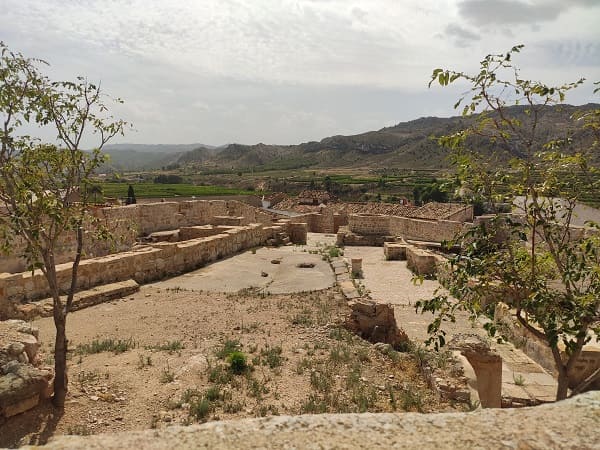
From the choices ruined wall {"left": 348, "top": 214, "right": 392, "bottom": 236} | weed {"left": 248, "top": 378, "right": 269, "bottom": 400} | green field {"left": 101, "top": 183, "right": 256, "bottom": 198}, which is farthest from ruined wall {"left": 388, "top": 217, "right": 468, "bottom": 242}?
green field {"left": 101, "top": 183, "right": 256, "bottom": 198}

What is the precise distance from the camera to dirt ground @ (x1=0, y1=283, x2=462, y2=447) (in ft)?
15.7

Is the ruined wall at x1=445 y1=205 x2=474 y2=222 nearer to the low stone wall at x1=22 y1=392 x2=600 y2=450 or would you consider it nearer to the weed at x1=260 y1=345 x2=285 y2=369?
the weed at x1=260 y1=345 x2=285 y2=369

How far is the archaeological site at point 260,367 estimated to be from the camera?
2.39 m

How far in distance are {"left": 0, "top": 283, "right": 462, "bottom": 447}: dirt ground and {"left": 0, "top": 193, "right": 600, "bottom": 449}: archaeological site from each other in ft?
0.08

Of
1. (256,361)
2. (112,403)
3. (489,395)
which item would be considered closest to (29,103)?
(112,403)

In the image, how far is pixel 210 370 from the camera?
5754 millimetres

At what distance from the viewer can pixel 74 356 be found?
628 cm

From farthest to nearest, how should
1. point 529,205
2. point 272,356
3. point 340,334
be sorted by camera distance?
1. point 340,334
2. point 272,356
3. point 529,205

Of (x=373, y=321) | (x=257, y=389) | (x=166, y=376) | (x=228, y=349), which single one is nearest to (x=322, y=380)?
(x=257, y=389)

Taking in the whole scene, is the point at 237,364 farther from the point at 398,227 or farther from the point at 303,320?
the point at 398,227

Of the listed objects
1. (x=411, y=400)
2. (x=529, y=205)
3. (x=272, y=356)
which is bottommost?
(x=411, y=400)

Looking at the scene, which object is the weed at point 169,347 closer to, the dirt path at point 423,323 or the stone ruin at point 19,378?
the stone ruin at point 19,378

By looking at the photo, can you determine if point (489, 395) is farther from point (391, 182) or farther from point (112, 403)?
point (391, 182)

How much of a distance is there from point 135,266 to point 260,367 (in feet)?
20.5
